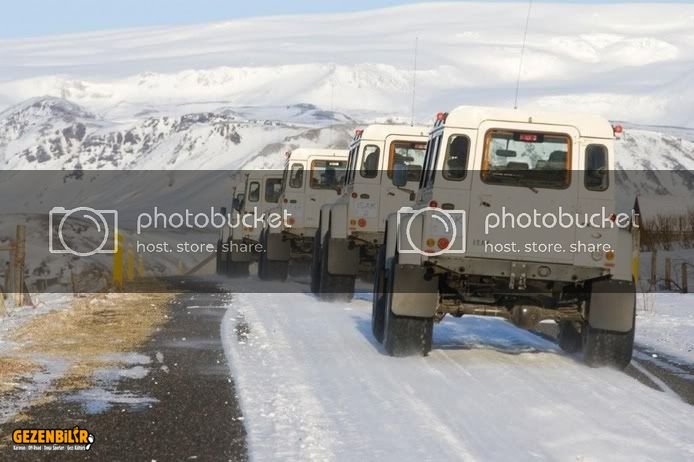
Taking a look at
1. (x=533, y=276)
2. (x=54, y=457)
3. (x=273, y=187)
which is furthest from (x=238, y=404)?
(x=273, y=187)

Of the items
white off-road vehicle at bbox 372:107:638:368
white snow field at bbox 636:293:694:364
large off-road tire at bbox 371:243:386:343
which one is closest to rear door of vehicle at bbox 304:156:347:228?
Answer: white snow field at bbox 636:293:694:364

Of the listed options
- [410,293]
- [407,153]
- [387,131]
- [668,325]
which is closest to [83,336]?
[410,293]

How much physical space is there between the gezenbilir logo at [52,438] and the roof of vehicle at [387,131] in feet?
39.6

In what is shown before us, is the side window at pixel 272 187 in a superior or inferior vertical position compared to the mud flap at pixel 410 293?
superior

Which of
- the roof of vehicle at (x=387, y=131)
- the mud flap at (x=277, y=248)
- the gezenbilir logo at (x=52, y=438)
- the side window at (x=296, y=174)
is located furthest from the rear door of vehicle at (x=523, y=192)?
the mud flap at (x=277, y=248)

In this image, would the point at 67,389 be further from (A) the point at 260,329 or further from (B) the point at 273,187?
(B) the point at 273,187

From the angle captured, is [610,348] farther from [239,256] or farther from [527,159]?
[239,256]

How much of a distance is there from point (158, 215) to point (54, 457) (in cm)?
12551

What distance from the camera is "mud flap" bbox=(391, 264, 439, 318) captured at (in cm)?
1214

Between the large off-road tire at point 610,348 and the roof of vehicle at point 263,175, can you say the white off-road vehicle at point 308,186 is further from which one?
the large off-road tire at point 610,348

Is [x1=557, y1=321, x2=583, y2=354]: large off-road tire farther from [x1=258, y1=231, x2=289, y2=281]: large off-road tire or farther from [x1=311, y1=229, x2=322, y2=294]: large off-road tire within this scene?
[x1=258, y1=231, x2=289, y2=281]: large off-road tire

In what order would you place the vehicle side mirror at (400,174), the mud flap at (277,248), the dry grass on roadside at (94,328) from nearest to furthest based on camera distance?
the dry grass on roadside at (94,328) → the vehicle side mirror at (400,174) → the mud flap at (277,248)

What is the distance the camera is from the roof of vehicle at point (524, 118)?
41.0 ft

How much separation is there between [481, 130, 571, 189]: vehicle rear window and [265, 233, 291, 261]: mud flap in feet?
47.6
